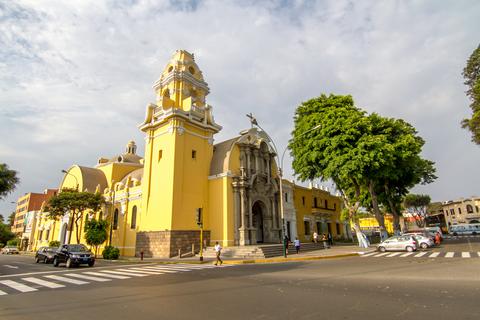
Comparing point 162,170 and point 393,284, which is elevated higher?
point 162,170

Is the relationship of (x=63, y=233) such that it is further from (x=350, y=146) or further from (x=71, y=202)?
(x=350, y=146)

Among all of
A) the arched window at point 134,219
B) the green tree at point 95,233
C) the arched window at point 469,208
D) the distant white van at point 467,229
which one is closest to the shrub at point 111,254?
the green tree at point 95,233

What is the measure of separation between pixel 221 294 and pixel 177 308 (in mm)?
1821

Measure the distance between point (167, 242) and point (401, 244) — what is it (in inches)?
750

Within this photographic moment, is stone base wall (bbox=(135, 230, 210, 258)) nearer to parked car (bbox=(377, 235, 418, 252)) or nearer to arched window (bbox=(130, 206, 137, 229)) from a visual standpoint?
arched window (bbox=(130, 206, 137, 229))

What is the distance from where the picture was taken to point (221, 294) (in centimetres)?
814

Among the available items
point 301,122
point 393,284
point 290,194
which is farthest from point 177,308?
point 290,194

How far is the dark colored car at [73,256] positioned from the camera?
18.2 metres

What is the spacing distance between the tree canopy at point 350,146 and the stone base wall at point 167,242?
12.5m

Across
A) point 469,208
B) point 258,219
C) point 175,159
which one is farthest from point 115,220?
point 469,208

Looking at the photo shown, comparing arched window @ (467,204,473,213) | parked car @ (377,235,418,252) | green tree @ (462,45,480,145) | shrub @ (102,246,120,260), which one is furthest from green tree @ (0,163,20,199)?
arched window @ (467,204,473,213)

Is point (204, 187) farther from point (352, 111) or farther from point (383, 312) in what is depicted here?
point (383, 312)

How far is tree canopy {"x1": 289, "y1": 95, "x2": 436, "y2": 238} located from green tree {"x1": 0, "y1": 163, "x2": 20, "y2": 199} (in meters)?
24.0

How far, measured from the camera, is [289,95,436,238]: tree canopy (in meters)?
24.2
